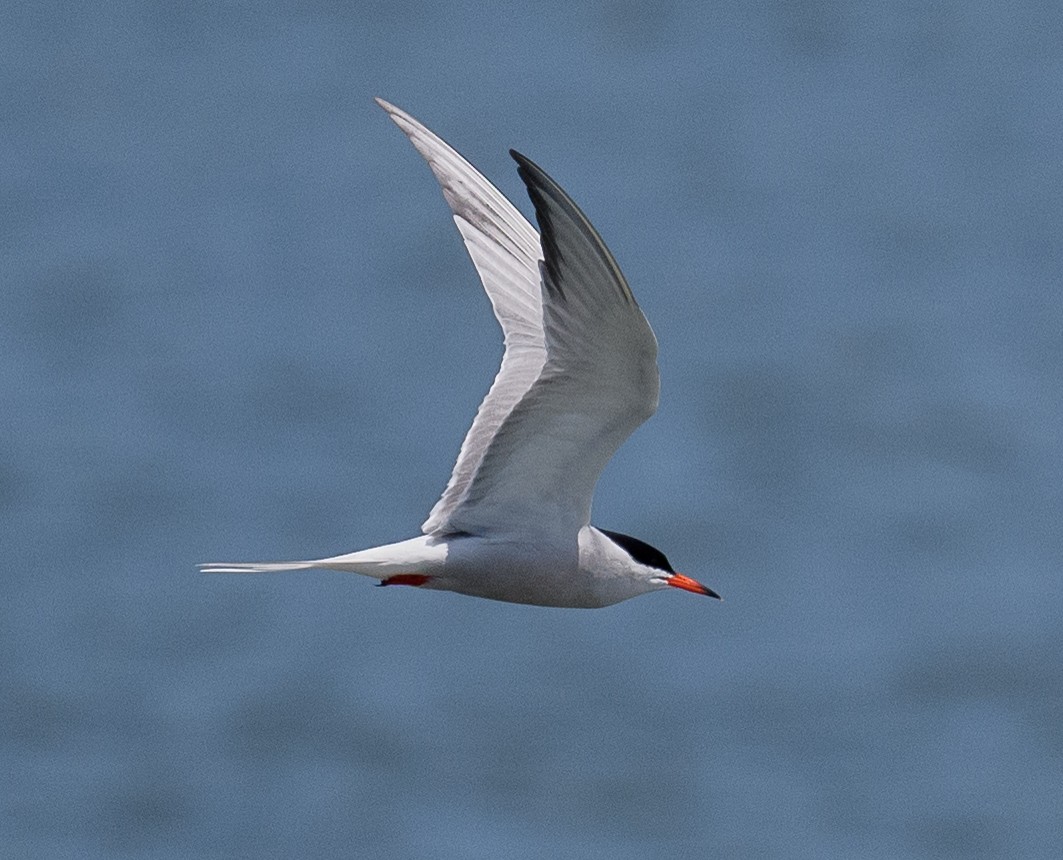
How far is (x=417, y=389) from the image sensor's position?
19141 millimetres

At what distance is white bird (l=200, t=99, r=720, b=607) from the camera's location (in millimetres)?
6477

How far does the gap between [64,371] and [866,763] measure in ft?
24.2

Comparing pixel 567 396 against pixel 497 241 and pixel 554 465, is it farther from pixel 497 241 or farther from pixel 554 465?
pixel 497 241

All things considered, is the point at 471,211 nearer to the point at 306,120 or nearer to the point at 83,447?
the point at 83,447

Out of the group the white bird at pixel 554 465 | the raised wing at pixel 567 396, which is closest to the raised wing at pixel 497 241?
the white bird at pixel 554 465

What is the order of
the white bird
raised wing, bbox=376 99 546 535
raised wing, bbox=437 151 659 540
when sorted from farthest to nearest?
raised wing, bbox=376 99 546 535
the white bird
raised wing, bbox=437 151 659 540

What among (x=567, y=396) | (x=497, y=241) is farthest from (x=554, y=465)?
(x=497, y=241)

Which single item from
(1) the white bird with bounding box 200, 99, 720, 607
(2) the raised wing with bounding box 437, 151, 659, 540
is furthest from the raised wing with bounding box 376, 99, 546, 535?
(2) the raised wing with bounding box 437, 151, 659, 540

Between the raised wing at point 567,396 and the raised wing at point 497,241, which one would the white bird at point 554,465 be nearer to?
the raised wing at point 567,396

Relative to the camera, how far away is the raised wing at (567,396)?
6.34 metres

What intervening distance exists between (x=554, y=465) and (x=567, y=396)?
0.27 meters

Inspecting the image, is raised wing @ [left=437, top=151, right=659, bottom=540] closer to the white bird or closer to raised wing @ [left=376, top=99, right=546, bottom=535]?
the white bird

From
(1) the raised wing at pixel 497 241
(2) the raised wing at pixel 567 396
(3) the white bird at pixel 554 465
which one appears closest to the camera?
(2) the raised wing at pixel 567 396

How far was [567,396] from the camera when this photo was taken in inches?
267
